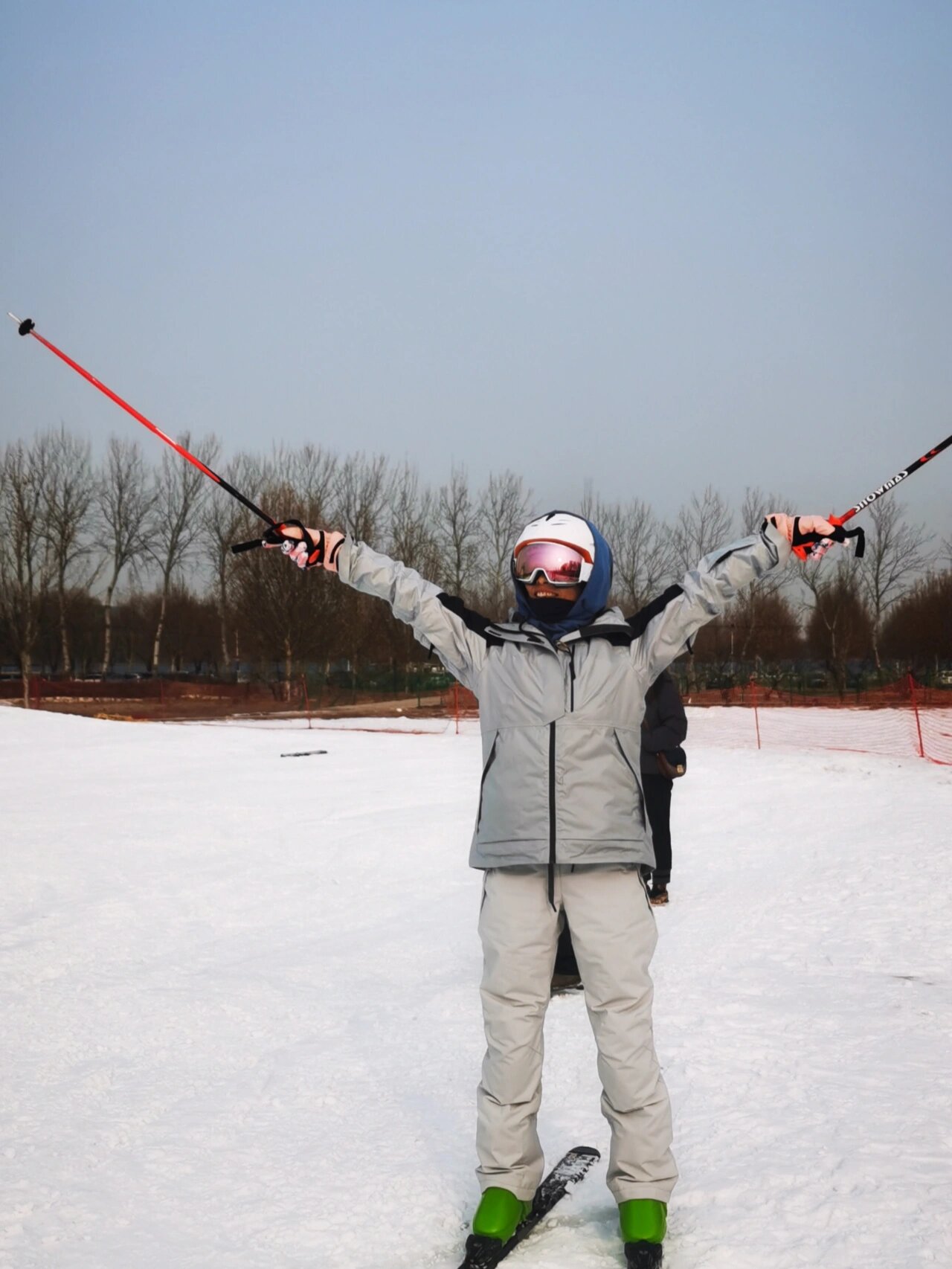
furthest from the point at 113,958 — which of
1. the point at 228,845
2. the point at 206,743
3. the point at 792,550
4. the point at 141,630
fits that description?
the point at 141,630

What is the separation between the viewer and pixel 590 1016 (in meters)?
3.20

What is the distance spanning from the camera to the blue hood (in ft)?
11.1

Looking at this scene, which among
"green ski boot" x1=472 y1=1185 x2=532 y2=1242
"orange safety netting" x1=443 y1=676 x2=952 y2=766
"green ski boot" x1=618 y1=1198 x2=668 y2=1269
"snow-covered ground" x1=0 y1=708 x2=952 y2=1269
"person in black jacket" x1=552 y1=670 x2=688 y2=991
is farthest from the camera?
"orange safety netting" x1=443 y1=676 x2=952 y2=766

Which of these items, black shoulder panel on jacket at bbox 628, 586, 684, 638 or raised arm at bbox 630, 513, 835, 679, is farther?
black shoulder panel on jacket at bbox 628, 586, 684, 638

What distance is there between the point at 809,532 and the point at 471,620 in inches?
40.8

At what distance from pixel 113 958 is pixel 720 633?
Answer: 49348 millimetres

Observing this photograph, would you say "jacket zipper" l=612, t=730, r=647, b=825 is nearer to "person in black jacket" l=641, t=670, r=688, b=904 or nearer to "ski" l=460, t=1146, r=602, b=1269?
"ski" l=460, t=1146, r=602, b=1269

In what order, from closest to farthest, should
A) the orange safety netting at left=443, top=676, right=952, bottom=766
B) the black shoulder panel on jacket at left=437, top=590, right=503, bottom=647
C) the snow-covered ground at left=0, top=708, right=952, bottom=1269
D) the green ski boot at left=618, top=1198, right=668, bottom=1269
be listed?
the green ski boot at left=618, top=1198, right=668, bottom=1269, the snow-covered ground at left=0, top=708, right=952, bottom=1269, the black shoulder panel on jacket at left=437, top=590, right=503, bottom=647, the orange safety netting at left=443, top=676, right=952, bottom=766

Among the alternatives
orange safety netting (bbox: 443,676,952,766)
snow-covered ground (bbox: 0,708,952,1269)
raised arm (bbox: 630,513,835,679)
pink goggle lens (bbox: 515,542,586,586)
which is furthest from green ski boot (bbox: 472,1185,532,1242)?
orange safety netting (bbox: 443,676,952,766)

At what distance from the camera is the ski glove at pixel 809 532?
3234 mm

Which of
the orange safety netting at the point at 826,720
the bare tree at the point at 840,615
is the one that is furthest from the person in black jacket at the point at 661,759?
the bare tree at the point at 840,615

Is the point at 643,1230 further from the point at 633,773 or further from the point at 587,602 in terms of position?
the point at 587,602

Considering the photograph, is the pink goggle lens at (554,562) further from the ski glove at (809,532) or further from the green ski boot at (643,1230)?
the green ski boot at (643,1230)

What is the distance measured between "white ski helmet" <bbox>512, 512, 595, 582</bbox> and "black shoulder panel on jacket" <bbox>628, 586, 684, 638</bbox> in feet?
0.65
